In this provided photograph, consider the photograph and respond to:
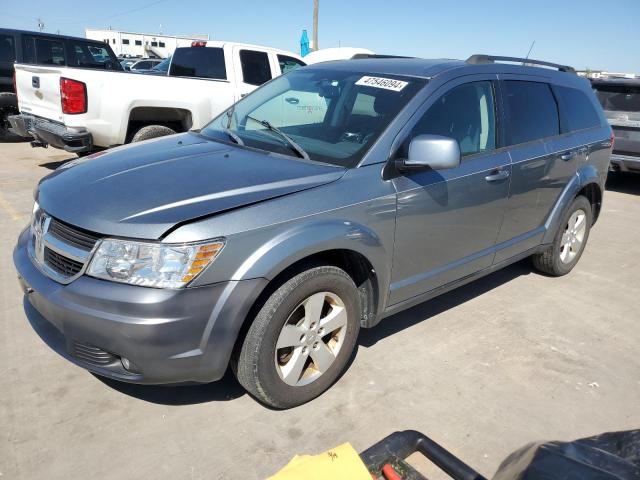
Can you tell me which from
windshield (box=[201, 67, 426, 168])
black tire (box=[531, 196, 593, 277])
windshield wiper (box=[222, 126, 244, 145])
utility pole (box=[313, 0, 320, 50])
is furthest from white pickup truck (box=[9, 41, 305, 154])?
utility pole (box=[313, 0, 320, 50])

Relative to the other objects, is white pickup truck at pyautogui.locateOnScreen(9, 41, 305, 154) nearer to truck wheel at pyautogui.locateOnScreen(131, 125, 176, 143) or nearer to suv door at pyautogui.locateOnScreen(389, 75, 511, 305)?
truck wheel at pyautogui.locateOnScreen(131, 125, 176, 143)

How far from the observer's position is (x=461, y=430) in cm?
277

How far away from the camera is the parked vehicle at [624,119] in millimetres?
8156

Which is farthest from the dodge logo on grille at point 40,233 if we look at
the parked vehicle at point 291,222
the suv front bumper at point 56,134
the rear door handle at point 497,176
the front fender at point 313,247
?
the suv front bumper at point 56,134

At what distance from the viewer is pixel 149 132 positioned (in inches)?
278

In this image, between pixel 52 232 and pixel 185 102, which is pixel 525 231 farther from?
pixel 185 102

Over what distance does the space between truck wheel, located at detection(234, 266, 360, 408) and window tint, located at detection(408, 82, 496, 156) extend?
3.20 feet

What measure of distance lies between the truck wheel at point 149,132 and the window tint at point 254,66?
5.73 feet

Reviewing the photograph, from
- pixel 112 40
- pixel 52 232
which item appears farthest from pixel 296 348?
pixel 112 40

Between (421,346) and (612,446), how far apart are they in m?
2.12

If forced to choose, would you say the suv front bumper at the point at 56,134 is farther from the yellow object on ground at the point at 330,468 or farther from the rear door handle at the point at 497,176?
the yellow object on ground at the point at 330,468

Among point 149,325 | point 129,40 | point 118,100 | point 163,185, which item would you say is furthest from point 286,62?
point 129,40

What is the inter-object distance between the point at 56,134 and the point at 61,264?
4.85 metres

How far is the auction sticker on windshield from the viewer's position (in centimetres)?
329
